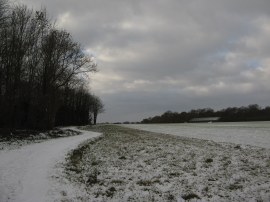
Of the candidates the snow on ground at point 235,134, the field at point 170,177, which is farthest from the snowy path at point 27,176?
the snow on ground at point 235,134

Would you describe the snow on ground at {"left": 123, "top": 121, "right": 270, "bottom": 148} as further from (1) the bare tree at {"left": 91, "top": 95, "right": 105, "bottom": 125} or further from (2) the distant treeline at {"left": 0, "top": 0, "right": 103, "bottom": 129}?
(1) the bare tree at {"left": 91, "top": 95, "right": 105, "bottom": 125}

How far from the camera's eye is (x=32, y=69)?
1998 inches

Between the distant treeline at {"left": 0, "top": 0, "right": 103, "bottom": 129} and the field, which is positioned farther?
the distant treeline at {"left": 0, "top": 0, "right": 103, "bottom": 129}

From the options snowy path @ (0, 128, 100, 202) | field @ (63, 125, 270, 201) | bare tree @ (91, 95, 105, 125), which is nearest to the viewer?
snowy path @ (0, 128, 100, 202)

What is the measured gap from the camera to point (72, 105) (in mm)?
102312

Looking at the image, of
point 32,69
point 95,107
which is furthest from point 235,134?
point 95,107

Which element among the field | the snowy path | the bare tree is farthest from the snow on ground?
the bare tree

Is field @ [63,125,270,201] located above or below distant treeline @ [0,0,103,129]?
below

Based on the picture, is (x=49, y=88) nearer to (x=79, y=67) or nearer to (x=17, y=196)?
(x=79, y=67)

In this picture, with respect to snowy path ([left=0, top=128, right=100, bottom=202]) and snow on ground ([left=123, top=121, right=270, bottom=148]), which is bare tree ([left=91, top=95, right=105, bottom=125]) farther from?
snowy path ([left=0, top=128, right=100, bottom=202])

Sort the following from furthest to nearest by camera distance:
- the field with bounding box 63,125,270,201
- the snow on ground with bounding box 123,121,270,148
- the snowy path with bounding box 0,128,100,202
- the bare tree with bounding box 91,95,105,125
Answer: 1. the bare tree with bounding box 91,95,105,125
2. the snow on ground with bounding box 123,121,270,148
3. the field with bounding box 63,125,270,201
4. the snowy path with bounding box 0,128,100,202

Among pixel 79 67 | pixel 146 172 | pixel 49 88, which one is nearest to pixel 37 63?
pixel 49 88

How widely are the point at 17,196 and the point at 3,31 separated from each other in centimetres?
3395

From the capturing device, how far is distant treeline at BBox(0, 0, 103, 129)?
43312 mm
